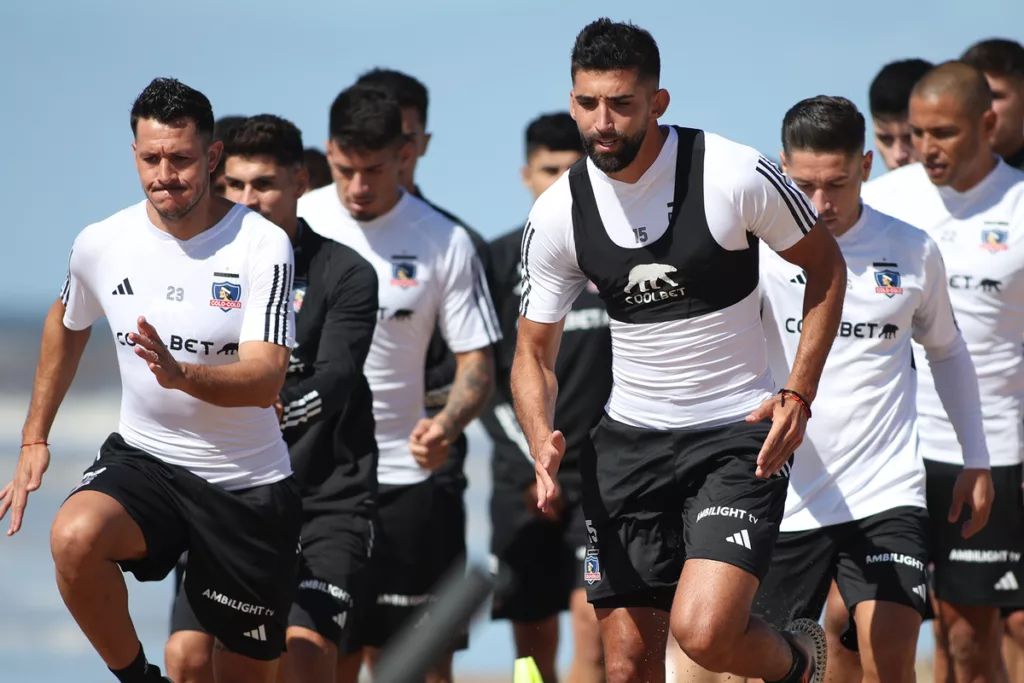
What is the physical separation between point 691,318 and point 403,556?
3039 mm

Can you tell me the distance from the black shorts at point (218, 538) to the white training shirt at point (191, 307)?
3.7 inches

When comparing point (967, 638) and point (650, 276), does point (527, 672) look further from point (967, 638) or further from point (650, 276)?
point (967, 638)

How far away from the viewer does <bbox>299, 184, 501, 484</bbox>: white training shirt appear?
8641 millimetres

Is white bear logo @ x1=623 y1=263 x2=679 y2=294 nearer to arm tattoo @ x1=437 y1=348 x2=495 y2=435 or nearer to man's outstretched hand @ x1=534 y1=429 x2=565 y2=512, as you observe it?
man's outstretched hand @ x1=534 y1=429 x2=565 y2=512

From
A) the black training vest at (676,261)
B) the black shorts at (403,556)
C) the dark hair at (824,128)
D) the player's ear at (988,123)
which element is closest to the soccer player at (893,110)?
the player's ear at (988,123)

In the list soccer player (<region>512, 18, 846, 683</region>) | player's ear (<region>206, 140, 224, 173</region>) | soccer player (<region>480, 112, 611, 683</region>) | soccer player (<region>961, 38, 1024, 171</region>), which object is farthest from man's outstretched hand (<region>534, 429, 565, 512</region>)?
soccer player (<region>961, 38, 1024, 171</region>)

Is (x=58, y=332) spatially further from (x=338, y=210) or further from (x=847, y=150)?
(x=847, y=150)

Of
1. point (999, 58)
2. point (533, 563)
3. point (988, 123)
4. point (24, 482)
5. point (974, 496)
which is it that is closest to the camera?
point (24, 482)

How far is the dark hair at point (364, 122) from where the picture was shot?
8469 millimetres

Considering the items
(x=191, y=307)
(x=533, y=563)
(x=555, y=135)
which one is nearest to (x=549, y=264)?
(x=191, y=307)

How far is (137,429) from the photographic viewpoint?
272 inches

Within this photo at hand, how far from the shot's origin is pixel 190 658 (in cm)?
720

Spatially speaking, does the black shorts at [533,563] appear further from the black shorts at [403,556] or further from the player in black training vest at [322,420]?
the player in black training vest at [322,420]

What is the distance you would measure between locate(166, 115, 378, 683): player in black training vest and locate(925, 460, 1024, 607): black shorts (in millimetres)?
2784
